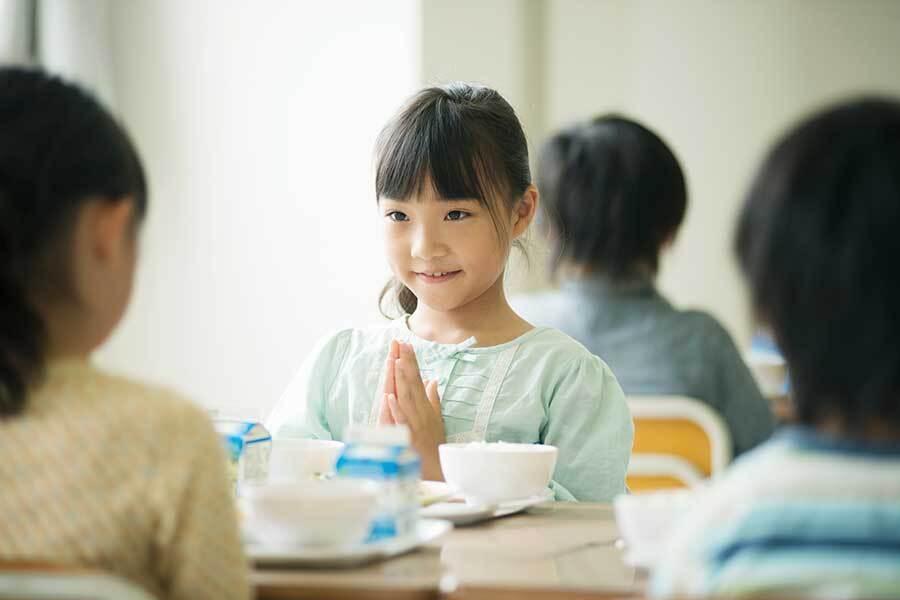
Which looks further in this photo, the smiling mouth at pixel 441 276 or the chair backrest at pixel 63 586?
the smiling mouth at pixel 441 276

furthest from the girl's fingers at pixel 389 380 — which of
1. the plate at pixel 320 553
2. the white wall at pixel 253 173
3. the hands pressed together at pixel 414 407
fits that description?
the white wall at pixel 253 173

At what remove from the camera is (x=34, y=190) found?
3.06ft

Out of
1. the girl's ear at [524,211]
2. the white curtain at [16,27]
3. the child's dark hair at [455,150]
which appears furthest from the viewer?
the white curtain at [16,27]

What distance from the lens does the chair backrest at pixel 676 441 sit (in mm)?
1920

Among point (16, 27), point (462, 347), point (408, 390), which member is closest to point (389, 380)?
point (408, 390)

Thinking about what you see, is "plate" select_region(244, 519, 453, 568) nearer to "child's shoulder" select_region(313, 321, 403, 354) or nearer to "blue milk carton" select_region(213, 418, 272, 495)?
"blue milk carton" select_region(213, 418, 272, 495)

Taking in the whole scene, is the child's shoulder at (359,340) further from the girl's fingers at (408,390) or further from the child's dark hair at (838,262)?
the child's dark hair at (838,262)

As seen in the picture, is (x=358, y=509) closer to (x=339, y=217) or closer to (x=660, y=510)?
(x=660, y=510)

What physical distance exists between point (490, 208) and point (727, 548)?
2.98 feet

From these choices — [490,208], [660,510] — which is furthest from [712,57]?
[660,510]

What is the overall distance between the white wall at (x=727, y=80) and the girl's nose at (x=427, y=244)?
2813 mm

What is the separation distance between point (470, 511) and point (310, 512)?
0.27 metres

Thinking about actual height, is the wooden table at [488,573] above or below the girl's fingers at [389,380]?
below

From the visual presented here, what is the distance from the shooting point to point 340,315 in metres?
3.20
